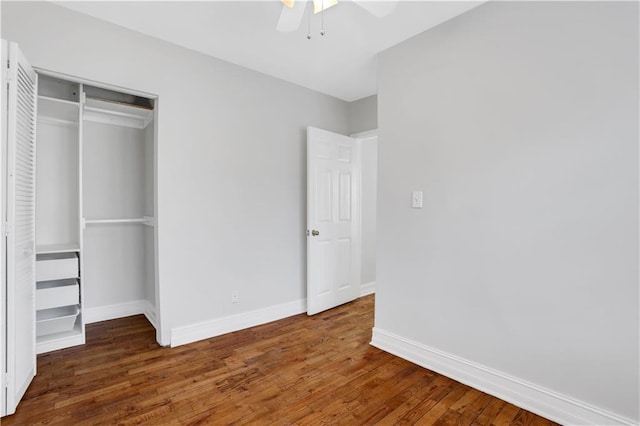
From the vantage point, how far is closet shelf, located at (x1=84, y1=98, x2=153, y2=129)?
113 inches

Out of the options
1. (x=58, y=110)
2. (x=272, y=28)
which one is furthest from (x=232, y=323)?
(x=272, y=28)

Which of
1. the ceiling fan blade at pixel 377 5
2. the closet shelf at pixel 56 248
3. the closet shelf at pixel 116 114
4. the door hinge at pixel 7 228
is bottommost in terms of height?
the closet shelf at pixel 56 248

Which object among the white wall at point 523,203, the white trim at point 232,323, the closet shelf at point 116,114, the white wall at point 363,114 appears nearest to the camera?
the white wall at point 523,203

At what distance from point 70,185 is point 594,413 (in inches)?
164

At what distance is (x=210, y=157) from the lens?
9.44ft

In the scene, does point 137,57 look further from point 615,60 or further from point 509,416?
point 509,416

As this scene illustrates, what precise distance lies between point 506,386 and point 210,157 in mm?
2802

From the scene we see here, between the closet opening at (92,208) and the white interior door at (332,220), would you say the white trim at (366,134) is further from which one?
the closet opening at (92,208)

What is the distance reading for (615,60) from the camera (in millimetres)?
1628

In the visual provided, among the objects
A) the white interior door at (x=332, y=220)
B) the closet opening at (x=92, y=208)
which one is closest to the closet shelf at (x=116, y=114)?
the closet opening at (x=92, y=208)

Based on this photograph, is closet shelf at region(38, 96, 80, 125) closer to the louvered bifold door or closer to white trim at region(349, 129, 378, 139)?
the louvered bifold door

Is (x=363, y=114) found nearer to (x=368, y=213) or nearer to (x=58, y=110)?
(x=368, y=213)

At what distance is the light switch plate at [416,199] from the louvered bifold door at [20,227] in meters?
2.56

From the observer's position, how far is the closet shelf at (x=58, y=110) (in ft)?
8.36
